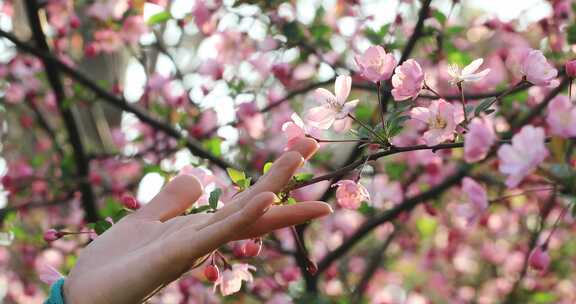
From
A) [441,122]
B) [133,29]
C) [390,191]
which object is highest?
[441,122]

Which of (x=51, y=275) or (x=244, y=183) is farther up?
(x=244, y=183)

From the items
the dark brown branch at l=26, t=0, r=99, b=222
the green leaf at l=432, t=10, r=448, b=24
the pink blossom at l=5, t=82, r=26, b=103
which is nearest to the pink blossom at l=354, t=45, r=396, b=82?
the green leaf at l=432, t=10, r=448, b=24

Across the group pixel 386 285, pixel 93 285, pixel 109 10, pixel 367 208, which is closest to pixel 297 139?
pixel 93 285

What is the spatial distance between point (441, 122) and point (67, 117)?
1920mm

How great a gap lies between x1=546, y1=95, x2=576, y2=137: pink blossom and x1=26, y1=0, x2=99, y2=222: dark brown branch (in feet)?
6.53

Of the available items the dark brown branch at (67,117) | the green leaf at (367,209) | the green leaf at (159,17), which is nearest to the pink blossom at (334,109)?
the green leaf at (367,209)

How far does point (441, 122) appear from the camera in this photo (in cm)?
129

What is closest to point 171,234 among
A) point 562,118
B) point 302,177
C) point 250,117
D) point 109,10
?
point 302,177

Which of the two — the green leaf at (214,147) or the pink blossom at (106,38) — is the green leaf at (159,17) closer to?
the green leaf at (214,147)

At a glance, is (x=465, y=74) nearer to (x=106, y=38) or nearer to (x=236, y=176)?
(x=236, y=176)

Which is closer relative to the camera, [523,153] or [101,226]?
[523,153]

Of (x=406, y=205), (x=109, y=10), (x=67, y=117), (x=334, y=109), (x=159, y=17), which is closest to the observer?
(x=334, y=109)

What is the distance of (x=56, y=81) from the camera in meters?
2.82

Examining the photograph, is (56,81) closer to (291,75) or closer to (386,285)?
(291,75)
